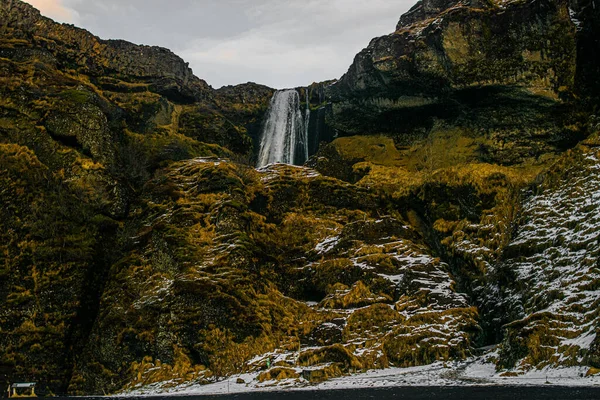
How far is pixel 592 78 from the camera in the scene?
45.7m

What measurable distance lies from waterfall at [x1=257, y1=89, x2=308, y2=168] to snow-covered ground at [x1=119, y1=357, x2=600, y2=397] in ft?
110

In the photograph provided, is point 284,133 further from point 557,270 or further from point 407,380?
point 407,380

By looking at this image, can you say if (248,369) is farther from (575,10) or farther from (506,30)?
(575,10)

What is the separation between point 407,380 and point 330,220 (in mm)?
18594

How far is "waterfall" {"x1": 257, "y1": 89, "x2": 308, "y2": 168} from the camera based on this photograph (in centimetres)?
6097

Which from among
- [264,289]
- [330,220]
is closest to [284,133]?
[330,220]

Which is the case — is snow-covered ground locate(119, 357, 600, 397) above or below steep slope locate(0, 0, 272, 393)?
below

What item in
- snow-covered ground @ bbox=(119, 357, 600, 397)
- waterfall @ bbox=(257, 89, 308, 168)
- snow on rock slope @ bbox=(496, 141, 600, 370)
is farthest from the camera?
waterfall @ bbox=(257, 89, 308, 168)

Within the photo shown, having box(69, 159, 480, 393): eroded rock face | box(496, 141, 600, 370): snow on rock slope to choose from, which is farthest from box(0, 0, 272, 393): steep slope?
box(496, 141, 600, 370): snow on rock slope

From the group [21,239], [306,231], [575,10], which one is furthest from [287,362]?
[575,10]

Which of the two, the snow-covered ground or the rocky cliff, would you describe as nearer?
the snow-covered ground

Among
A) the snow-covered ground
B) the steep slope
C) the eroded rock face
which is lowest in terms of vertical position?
the snow-covered ground

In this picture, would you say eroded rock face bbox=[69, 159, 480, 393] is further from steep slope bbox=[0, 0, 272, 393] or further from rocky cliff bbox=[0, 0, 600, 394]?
steep slope bbox=[0, 0, 272, 393]

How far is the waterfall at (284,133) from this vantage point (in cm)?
6097
